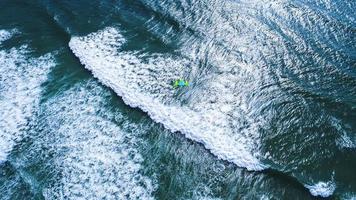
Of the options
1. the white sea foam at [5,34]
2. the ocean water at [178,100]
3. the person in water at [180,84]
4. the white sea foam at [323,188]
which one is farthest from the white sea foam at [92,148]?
the white sea foam at [5,34]

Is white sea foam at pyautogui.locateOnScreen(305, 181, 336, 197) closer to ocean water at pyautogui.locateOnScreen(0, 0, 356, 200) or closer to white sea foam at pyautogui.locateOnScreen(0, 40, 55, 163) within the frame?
ocean water at pyautogui.locateOnScreen(0, 0, 356, 200)

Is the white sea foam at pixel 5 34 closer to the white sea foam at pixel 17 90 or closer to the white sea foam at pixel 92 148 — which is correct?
the white sea foam at pixel 17 90

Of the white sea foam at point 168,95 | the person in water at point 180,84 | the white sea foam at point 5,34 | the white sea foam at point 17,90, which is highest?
the person in water at point 180,84

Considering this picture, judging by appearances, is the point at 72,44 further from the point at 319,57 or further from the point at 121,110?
the point at 319,57

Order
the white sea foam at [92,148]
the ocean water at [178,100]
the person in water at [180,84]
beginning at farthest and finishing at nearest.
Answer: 1. the person in water at [180,84]
2. the ocean water at [178,100]
3. the white sea foam at [92,148]

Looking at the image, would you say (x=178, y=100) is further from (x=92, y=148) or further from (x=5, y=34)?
(x=5, y=34)

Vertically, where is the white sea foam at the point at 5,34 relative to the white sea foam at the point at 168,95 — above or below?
below
